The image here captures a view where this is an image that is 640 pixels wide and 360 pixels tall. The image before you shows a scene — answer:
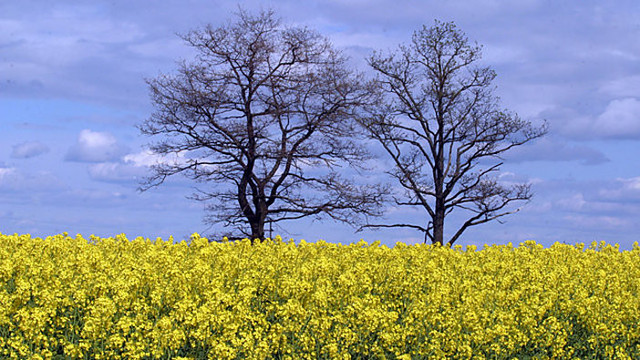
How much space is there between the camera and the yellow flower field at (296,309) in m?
6.31

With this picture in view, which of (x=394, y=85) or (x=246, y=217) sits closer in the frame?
(x=246, y=217)

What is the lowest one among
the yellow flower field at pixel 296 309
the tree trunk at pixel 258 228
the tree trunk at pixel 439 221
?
the yellow flower field at pixel 296 309

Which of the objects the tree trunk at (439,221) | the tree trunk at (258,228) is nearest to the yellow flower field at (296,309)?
the tree trunk at (258,228)

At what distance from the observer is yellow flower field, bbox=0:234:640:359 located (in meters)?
6.31

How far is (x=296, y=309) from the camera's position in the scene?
648 centimetres

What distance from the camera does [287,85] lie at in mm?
20734

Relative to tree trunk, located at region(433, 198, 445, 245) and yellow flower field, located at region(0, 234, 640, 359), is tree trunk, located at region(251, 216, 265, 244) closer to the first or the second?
tree trunk, located at region(433, 198, 445, 245)

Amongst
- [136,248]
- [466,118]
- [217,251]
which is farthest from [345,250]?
[466,118]

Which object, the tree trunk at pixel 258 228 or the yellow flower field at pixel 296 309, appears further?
the tree trunk at pixel 258 228

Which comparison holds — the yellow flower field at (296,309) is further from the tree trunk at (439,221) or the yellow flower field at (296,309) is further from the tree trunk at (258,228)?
the tree trunk at (439,221)

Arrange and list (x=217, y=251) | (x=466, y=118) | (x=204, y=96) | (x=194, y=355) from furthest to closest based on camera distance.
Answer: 1. (x=466, y=118)
2. (x=204, y=96)
3. (x=217, y=251)
4. (x=194, y=355)

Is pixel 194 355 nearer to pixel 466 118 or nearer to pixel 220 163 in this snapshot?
pixel 220 163

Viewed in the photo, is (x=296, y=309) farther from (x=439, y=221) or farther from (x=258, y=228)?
(x=439, y=221)

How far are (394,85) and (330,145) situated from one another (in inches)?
158
